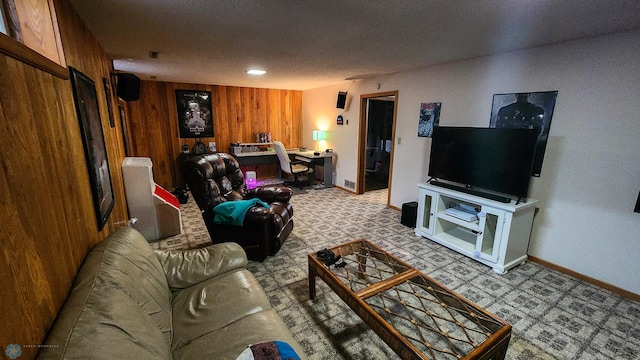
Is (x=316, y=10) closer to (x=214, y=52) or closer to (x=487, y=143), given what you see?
(x=214, y=52)

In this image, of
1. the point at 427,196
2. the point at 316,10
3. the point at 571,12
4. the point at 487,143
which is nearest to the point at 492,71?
the point at 487,143

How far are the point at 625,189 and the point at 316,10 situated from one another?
2821mm

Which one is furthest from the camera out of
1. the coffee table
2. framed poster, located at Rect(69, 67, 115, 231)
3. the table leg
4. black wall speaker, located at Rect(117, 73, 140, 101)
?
black wall speaker, located at Rect(117, 73, 140, 101)

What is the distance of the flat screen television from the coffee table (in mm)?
1423

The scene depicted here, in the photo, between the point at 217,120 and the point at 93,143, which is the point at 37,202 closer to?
the point at 93,143

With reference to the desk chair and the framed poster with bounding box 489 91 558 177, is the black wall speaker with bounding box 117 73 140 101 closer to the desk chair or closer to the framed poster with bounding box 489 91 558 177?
the desk chair

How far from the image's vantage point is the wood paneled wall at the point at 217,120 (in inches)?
→ 198

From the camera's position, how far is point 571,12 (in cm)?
173

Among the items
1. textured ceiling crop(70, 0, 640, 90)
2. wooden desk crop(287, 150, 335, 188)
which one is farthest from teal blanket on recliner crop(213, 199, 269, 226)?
wooden desk crop(287, 150, 335, 188)

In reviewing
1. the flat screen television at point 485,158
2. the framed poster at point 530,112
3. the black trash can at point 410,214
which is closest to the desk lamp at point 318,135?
the black trash can at point 410,214

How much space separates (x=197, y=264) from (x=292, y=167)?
3.94m

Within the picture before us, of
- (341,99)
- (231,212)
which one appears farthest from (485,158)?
(341,99)

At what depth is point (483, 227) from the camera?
2.66 metres

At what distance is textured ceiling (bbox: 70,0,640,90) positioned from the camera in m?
1.69
